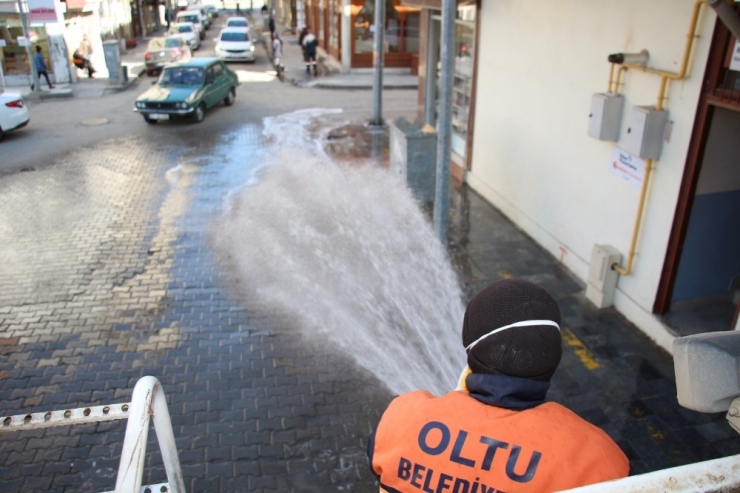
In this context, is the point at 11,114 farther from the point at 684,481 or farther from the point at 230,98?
the point at 684,481

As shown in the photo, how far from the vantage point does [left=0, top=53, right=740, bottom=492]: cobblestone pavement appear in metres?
4.73

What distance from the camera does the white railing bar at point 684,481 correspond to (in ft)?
4.34

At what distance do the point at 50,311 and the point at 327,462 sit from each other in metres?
4.21

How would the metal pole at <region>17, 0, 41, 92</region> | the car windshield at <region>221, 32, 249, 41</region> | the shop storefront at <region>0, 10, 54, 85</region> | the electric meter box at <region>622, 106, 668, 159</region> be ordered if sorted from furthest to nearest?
the car windshield at <region>221, 32, 249, 41</region> → the shop storefront at <region>0, 10, 54, 85</region> → the metal pole at <region>17, 0, 41, 92</region> → the electric meter box at <region>622, 106, 668, 159</region>

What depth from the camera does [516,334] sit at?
1912mm

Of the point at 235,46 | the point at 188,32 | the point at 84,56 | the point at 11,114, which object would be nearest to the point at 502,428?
the point at 11,114

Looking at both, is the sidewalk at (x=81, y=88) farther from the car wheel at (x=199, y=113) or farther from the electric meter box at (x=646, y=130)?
the electric meter box at (x=646, y=130)

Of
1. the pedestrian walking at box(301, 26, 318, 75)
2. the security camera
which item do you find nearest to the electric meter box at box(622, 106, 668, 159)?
the security camera

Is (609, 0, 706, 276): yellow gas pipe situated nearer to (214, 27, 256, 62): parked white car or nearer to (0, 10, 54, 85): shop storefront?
(0, 10, 54, 85): shop storefront

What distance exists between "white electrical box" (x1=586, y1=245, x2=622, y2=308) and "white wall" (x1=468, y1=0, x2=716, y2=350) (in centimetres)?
10

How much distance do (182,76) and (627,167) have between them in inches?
565

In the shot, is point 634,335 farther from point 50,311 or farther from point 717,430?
point 50,311

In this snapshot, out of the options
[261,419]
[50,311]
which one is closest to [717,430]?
[261,419]

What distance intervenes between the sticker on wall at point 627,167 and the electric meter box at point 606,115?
8.0 inches
